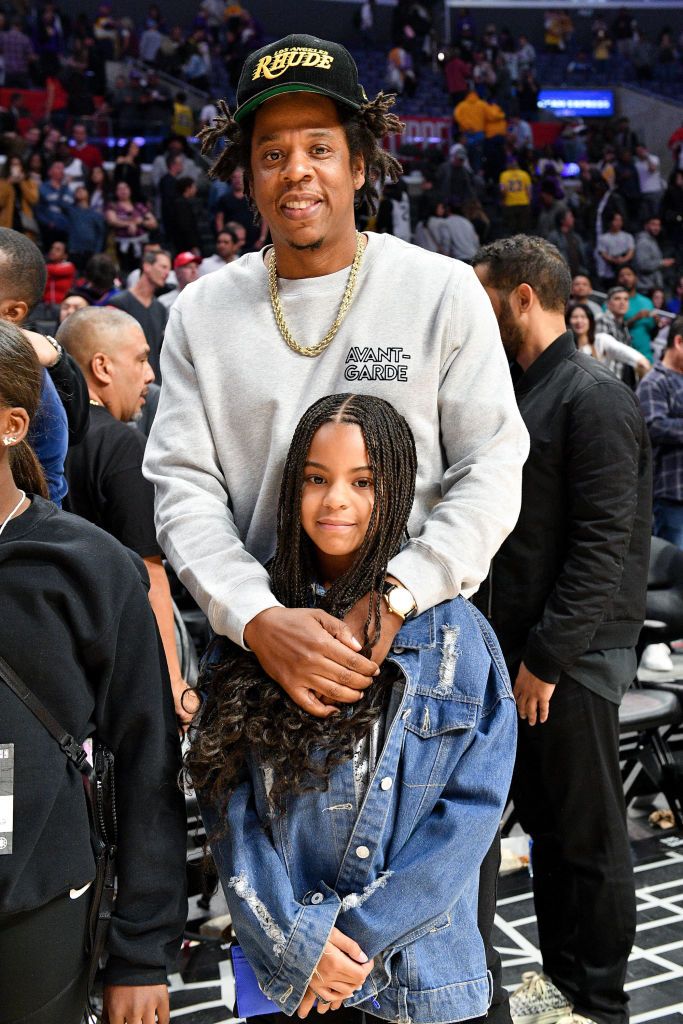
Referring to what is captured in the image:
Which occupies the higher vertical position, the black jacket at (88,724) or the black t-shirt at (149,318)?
the black t-shirt at (149,318)

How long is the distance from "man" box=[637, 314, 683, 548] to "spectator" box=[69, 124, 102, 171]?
28.0ft

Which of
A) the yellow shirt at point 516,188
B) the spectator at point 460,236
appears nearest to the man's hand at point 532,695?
the spectator at point 460,236

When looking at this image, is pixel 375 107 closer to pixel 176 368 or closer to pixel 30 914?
pixel 176 368

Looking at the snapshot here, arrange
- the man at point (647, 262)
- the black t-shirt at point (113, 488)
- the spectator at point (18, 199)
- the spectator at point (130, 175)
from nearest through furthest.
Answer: the black t-shirt at point (113, 488), the spectator at point (18, 199), the spectator at point (130, 175), the man at point (647, 262)

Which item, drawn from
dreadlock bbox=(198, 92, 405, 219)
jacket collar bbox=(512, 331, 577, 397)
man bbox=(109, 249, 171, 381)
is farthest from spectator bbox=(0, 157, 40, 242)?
dreadlock bbox=(198, 92, 405, 219)

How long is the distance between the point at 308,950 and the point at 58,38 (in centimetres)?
1626

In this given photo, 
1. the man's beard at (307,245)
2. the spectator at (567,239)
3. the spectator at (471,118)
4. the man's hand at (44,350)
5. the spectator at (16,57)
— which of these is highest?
the spectator at (16,57)

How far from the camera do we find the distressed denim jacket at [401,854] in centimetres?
158

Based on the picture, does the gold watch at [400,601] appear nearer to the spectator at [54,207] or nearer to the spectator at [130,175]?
the spectator at [54,207]

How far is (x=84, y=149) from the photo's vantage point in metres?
12.6

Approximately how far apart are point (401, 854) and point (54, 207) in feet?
32.1

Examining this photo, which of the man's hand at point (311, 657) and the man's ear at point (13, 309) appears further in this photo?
the man's ear at point (13, 309)

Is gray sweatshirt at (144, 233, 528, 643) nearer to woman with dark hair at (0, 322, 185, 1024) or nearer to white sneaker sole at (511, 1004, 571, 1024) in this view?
woman with dark hair at (0, 322, 185, 1024)

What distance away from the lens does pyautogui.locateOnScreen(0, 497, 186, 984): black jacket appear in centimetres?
155
